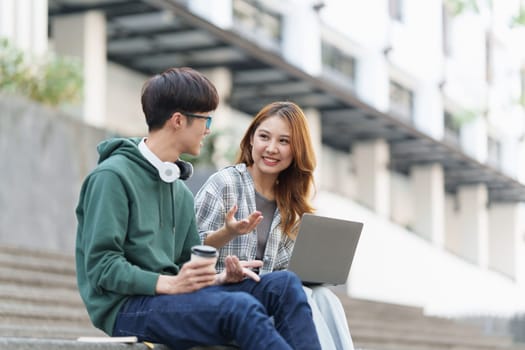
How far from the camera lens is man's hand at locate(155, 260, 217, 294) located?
3.54 m

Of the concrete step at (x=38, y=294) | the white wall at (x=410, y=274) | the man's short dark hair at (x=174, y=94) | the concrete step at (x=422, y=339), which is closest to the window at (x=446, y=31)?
the white wall at (x=410, y=274)

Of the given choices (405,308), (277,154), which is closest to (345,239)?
(277,154)

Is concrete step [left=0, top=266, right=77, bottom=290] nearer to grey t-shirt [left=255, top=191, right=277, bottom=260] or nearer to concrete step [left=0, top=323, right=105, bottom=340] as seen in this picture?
concrete step [left=0, top=323, right=105, bottom=340]

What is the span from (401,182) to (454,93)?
16.2 feet

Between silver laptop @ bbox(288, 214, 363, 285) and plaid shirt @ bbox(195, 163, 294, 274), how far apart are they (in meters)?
0.35

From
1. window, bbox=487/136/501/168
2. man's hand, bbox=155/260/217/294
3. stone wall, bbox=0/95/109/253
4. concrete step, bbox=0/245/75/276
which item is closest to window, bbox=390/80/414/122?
window, bbox=487/136/501/168

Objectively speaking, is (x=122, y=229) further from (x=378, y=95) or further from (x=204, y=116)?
(x=378, y=95)

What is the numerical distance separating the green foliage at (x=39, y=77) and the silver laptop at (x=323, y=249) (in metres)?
7.54

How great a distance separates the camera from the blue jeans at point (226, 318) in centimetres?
350

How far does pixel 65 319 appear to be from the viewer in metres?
7.06

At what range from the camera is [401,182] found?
35.0 m

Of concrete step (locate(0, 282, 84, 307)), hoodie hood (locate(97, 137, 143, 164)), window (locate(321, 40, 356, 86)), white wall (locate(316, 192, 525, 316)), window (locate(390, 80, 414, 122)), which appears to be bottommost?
white wall (locate(316, 192, 525, 316))

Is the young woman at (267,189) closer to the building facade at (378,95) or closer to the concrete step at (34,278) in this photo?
the concrete step at (34,278)

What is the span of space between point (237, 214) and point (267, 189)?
26 centimetres
